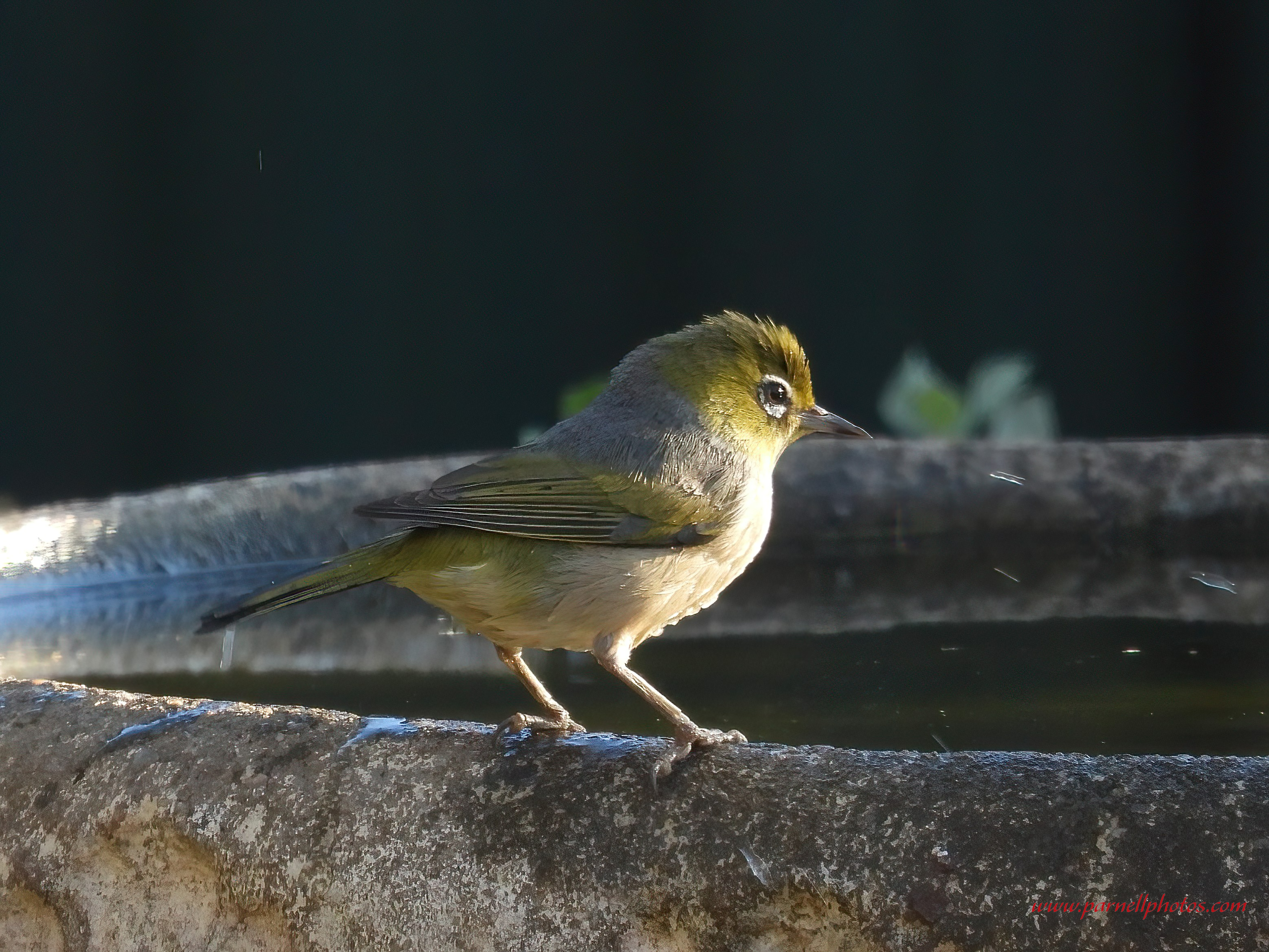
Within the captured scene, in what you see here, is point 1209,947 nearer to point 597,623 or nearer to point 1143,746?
point 1143,746

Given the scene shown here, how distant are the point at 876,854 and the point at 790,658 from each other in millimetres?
1545

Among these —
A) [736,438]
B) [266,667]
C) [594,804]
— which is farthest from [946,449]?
[594,804]

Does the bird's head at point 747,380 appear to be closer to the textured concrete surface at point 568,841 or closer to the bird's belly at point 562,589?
the bird's belly at point 562,589

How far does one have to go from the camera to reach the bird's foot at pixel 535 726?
1820 mm

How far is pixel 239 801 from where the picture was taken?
1.68 metres

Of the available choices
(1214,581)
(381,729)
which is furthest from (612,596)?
(1214,581)

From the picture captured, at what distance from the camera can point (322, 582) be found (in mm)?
2275

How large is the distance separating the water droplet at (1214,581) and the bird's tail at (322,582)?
2090mm

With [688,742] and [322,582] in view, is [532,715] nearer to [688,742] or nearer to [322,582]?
[322,582]

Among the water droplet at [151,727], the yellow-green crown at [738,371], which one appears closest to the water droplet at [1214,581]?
the yellow-green crown at [738,371]

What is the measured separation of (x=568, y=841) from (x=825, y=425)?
1493mm

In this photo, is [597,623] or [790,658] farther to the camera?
[790,658]

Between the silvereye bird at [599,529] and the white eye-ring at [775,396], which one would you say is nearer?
the silvereye bird at [599,529]

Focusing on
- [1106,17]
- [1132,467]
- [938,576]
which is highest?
[1106,17]
